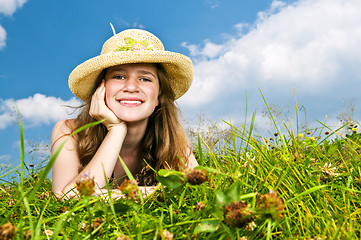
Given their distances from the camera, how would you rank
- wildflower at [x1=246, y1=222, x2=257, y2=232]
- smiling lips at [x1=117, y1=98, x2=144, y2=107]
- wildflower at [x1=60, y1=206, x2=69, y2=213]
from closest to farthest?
wildflower at [x1=246, y1=222, x2=257, y2=232] → wildflower at [x1=60, y1=206, x2=69, y2=213] → smiling lips at [x1=117, y1=98, x2=144, y2=107]

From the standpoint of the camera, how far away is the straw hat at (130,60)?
3.35m

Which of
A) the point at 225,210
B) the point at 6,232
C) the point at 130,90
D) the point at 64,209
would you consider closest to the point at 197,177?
the point at 225,210

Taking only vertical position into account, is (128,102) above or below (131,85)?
below

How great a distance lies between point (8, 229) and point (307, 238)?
1.16 m

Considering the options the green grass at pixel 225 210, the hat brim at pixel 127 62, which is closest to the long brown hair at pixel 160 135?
the hat brim at pixel 127 62

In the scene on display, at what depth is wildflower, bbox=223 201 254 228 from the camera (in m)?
1.17

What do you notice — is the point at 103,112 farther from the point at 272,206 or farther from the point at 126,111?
the point at 272,206

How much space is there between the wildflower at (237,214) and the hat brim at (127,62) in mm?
2362

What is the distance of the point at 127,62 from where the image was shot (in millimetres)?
3309

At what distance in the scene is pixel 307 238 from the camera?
1.48 meters

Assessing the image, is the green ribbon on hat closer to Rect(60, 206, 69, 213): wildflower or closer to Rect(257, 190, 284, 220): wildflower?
Rect(60, 206, 69, 213): wildflower

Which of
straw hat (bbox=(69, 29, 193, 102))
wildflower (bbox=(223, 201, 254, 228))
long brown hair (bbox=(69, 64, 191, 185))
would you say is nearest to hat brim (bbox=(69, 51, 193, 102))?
straw hat (bbox=(69, 29, 193, 102))

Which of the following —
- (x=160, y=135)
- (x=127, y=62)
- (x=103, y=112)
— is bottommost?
(x=160, y=135)

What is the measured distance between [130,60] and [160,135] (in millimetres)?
1205
